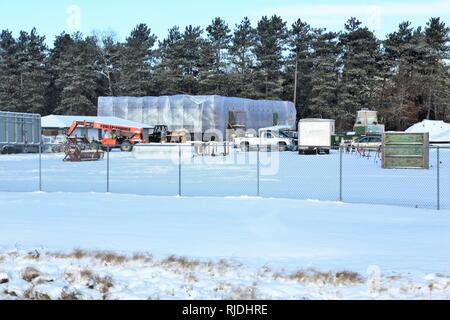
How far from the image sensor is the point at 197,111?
200 ft

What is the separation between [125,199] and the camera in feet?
58.2

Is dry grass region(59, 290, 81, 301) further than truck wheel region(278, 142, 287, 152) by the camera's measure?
No

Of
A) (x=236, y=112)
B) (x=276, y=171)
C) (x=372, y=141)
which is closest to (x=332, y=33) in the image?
(x=236, y=112)

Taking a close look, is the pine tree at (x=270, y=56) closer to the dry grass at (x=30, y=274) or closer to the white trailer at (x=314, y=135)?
the white trailer at (x=314, y=135)

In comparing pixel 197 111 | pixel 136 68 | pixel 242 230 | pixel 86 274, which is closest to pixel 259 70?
pixel 136 68

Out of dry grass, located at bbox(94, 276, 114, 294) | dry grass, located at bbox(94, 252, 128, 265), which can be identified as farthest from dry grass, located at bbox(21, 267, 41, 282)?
dry grass, located at bbox(94, 252, 128, 265)

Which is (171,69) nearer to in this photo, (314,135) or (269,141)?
(269,141)

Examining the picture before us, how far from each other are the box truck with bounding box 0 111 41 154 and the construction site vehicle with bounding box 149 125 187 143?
10.3 metres

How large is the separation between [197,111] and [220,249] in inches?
2010

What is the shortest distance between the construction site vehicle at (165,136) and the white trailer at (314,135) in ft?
37.4

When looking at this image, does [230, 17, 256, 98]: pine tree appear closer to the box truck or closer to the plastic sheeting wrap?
the plastic sheeting wrap

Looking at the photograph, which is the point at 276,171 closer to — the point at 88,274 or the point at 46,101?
the point at 88,274

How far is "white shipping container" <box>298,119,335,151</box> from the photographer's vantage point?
46.3 metres

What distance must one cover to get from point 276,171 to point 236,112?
113 feet
